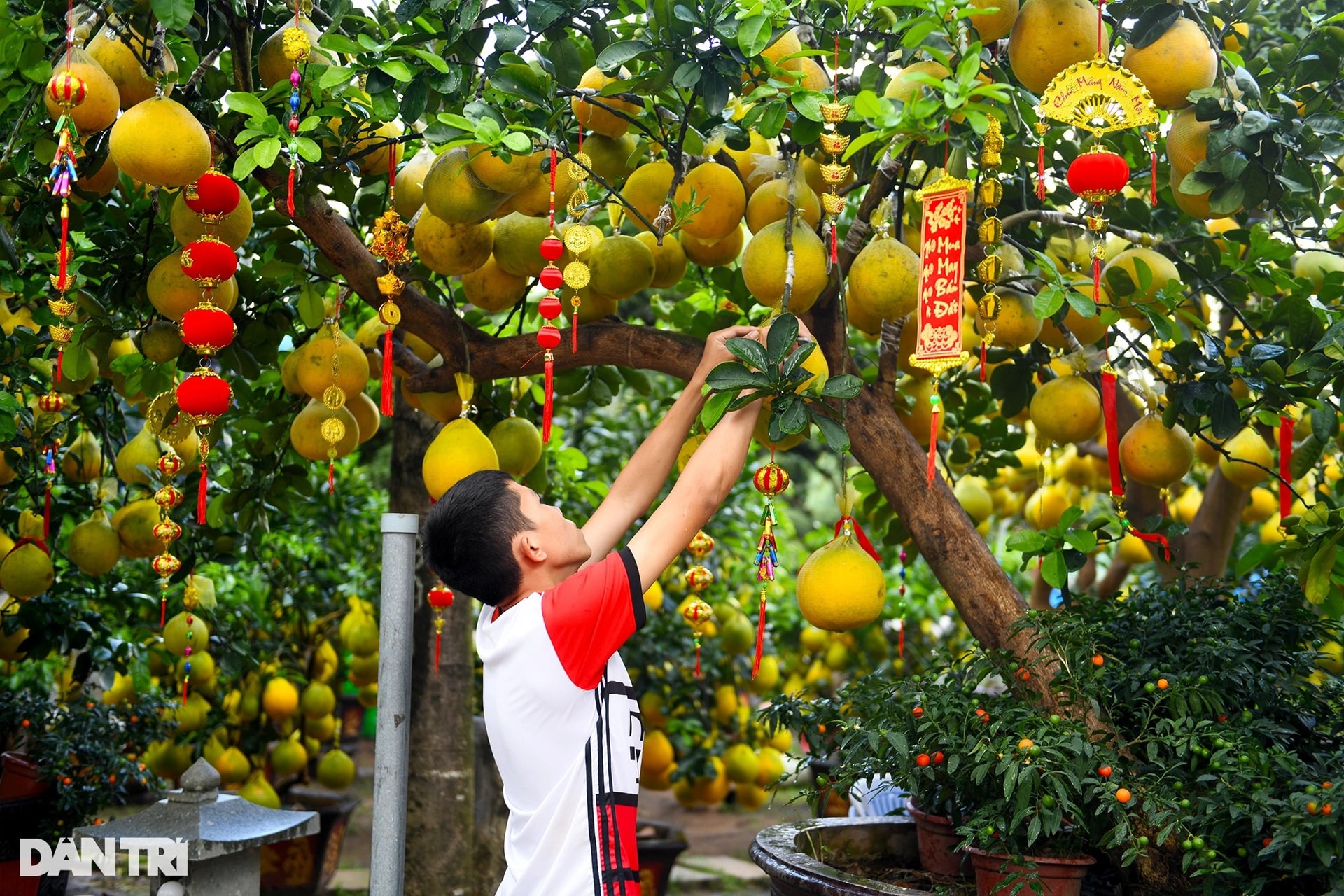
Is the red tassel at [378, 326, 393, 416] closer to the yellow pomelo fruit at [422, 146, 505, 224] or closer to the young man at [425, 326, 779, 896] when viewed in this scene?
the yellow pomelo fruit at [422, 146, 505, 224]

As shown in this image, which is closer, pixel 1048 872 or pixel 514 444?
pixel 1048 872

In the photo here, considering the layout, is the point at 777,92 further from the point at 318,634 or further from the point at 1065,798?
the point at 318,634

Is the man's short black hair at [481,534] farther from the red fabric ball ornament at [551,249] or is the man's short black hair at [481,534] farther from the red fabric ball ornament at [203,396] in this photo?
the red fabric ball ornament at [203,396]

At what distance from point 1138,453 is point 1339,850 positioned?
0.96 meters

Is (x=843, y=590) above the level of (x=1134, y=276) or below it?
below

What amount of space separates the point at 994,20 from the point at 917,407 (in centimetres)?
108

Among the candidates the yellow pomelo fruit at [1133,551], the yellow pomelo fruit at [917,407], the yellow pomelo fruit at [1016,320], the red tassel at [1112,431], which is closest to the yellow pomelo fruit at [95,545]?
the yellow pomelo fruit at [917,407]

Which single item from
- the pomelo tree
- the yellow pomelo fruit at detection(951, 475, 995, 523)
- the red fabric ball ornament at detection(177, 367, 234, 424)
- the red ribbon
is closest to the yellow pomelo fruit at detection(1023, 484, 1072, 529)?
the yellow pomelo fruit at detection(951, 475, 995, 523)

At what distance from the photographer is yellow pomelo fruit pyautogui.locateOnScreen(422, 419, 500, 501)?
2172 mm

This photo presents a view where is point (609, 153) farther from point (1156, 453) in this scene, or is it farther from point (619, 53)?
point (1156, 453)

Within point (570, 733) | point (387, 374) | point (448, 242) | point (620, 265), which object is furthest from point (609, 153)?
point (570, 733)

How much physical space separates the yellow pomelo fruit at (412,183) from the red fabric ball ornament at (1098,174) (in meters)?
1.32

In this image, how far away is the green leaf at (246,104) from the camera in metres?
1.80

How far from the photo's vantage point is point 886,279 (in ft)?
6.53
